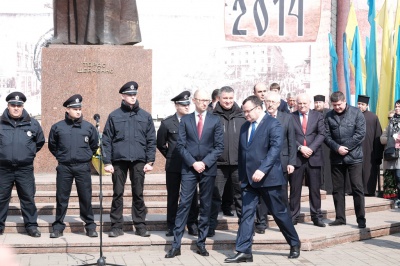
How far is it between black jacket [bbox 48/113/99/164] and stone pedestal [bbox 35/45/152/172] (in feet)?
9.17

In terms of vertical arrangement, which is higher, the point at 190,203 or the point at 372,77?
the point at 372,77

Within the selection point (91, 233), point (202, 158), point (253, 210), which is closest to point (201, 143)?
point (202, 158)

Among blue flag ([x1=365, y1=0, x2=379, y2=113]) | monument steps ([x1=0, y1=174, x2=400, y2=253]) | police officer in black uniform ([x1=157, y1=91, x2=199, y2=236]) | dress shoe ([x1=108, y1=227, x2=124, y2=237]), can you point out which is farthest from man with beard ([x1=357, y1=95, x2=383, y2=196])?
dress shoe ([x1=108, y1=227, x2=124, y2=237])

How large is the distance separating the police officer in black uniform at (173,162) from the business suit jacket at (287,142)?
110 cm

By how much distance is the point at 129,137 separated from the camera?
8.55m

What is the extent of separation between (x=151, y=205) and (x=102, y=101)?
236 centimetres

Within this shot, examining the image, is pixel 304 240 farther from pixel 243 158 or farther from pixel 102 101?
pixel 102 101

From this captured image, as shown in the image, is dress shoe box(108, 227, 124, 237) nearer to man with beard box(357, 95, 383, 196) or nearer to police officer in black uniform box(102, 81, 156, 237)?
police officer in black uniform box(102, 81, 156, 237)

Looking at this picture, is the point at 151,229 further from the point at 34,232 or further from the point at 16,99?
the point at 16,99

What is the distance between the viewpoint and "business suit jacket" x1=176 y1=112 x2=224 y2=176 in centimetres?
810

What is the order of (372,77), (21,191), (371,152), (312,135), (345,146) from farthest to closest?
1. (372,77)
2. (371,152)
3. (312,135)
4. (345,146)
5. (21,191)

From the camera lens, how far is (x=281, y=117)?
29.6 feet

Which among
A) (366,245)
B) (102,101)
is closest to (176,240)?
(366,245)

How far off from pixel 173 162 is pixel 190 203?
0.70 meters
